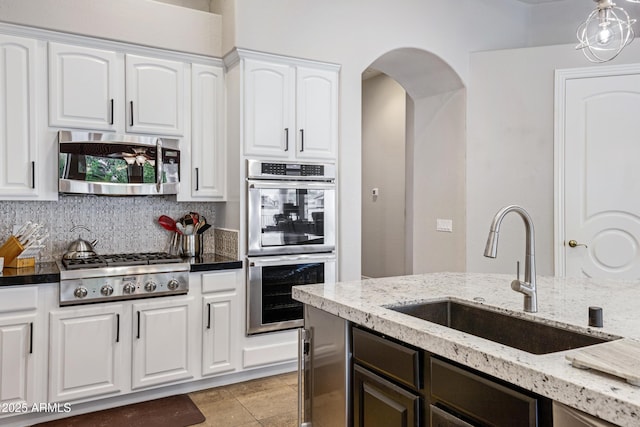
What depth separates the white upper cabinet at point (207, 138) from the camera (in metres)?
3.56

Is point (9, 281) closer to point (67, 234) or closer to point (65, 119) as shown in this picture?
point (67, 234)

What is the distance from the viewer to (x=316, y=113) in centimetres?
374

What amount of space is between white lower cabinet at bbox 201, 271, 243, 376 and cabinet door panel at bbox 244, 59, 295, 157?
96 cm

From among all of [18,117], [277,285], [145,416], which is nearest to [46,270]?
[18,117]

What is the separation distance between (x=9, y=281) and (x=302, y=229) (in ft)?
6.33

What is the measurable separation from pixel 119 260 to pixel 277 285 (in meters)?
1.13

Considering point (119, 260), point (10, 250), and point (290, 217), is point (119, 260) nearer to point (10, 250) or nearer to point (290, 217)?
point (10, 250)

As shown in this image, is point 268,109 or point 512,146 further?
point 512,146

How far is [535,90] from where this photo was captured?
4.18 meters

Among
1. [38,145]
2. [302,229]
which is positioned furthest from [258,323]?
[38,145]

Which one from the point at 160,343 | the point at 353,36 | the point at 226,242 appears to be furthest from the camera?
the point at 353,36

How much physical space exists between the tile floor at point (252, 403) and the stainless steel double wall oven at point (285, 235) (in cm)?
40

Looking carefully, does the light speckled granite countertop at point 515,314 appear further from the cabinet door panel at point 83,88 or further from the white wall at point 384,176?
the white wall at point 384,176

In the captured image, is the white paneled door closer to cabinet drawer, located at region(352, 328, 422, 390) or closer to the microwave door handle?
cabinet drawer, located at region(352, 328, 422, 390)
